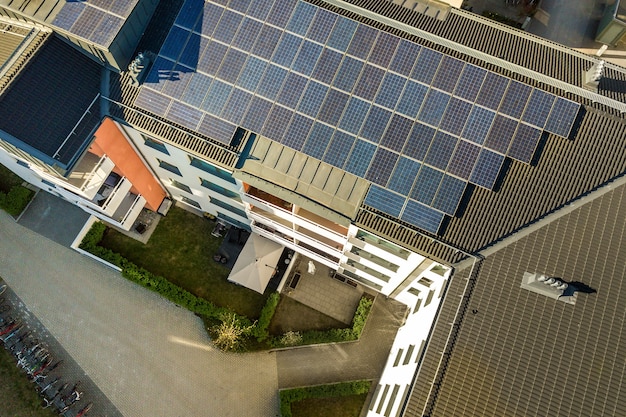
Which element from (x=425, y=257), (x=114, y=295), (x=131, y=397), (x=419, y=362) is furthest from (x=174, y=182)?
(x=419, y=362)

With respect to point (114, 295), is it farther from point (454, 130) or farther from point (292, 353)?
point (454, 130)


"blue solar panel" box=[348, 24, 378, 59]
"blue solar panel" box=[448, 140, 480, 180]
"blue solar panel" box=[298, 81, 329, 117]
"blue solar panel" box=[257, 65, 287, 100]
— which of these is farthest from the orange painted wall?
"blue solar panel" box=[448, 140, 480, 180]

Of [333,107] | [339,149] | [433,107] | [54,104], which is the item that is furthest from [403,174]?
[54,104]

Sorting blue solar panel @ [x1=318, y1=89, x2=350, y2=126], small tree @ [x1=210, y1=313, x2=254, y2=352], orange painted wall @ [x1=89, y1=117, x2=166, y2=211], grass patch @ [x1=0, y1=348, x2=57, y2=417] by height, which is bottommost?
grass patch @ [x1=0, y1=348, x2=57, y2=417]

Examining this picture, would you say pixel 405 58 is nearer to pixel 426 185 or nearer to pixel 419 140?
pixel 419 140

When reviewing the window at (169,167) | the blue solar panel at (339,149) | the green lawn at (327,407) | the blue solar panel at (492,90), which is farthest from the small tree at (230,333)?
the blue solar panel at (492,90)

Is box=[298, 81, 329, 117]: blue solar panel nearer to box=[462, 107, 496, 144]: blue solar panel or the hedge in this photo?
box=[462, 107, 496, 144]: blue solar panel

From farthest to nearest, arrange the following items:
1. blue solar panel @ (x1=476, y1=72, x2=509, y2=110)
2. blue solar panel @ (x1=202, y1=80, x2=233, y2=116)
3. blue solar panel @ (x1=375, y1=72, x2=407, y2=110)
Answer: blue solar panel @ (x1=202, y1=80, x2=233, y2=116) < blue solar panel @ (x1=375, y1=72, x2=407, y2=110) < blue solar panel @ (x1=476, y1=72, x2=509, y2=110)
